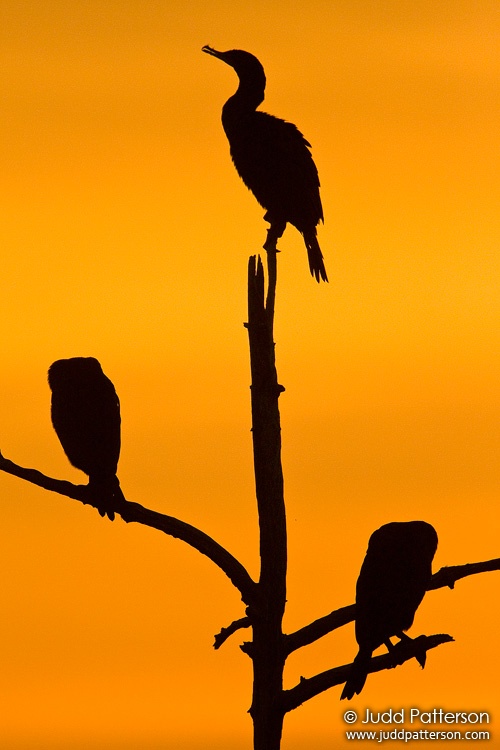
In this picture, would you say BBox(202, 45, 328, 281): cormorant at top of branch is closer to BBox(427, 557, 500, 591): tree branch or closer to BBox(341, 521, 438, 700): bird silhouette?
BBox(341, 521, 438, 700): bird silhouette

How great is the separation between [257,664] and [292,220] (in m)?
4.26

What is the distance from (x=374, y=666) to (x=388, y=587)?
53 cm

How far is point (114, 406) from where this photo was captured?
11547mm

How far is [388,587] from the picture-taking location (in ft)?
34.8

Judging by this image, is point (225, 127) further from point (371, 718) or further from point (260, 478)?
point (371, 718)

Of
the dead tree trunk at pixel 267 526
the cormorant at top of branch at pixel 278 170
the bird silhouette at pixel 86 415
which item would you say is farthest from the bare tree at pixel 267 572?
the cormorant at top of branch at pixel 278 170

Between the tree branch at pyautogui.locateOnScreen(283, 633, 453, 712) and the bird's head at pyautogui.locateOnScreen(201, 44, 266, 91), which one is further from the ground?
the bird's head at pyautogui.locateOnScreen(201, 44, 266, 91)

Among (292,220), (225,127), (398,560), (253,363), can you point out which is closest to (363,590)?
(398,560)

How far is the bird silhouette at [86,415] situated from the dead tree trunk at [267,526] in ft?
3.56

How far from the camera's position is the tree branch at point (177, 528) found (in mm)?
10375

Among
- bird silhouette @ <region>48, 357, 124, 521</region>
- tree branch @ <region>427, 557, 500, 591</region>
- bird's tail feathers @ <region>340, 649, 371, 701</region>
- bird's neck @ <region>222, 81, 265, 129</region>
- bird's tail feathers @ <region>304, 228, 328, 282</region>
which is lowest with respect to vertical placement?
bird's tail feathers @ <region>340, 649, 371, 701</region>

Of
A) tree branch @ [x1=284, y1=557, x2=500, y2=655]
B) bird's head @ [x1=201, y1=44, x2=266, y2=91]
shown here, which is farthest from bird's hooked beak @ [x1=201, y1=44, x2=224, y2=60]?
tree branch @ [x1=284, y1=557, x2=500, y2=655]

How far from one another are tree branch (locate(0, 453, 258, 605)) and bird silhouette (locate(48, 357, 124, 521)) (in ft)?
1.88

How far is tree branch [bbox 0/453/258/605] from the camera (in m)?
10.4
